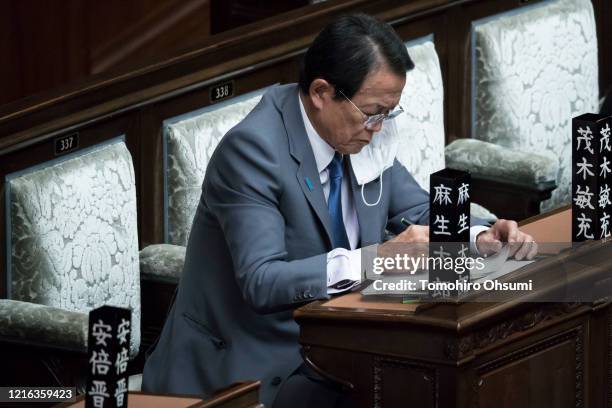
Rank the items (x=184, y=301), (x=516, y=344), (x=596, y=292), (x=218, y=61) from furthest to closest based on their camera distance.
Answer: (x=218, y=61), (x=184, y=301), (x=596, y=292), (x=516, y=344)

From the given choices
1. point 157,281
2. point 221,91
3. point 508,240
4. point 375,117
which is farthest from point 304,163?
point 221,91

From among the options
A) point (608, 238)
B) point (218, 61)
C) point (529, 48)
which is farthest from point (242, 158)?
point (529, 48)

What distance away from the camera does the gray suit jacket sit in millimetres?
2928

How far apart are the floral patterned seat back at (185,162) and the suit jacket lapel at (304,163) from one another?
0.72 metres

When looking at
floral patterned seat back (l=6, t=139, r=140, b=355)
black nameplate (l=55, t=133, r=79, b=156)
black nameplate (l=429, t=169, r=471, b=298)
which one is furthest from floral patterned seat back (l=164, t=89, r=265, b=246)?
black nameplate (l=429, t=169, r=471, b=298)

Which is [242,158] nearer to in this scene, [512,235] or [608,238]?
[512,235]

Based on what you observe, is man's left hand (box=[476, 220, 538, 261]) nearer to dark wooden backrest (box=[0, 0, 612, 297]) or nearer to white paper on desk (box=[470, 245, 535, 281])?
white paper on desk (box=[470, 245, 535, 281])

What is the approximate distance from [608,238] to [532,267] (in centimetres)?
24

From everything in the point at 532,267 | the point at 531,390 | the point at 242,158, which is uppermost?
the point at 242,158

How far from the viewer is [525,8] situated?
480cm

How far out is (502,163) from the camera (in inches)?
171

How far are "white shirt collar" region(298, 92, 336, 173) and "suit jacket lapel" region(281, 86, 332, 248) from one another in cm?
1

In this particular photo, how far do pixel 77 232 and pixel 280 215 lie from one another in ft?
2.23

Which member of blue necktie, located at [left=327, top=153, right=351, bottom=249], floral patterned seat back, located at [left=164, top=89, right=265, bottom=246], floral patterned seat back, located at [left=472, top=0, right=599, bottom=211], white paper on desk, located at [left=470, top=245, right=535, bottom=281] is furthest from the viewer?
floral patterned seat back, located at [left=472, top=0, right=599, bottom=211]
